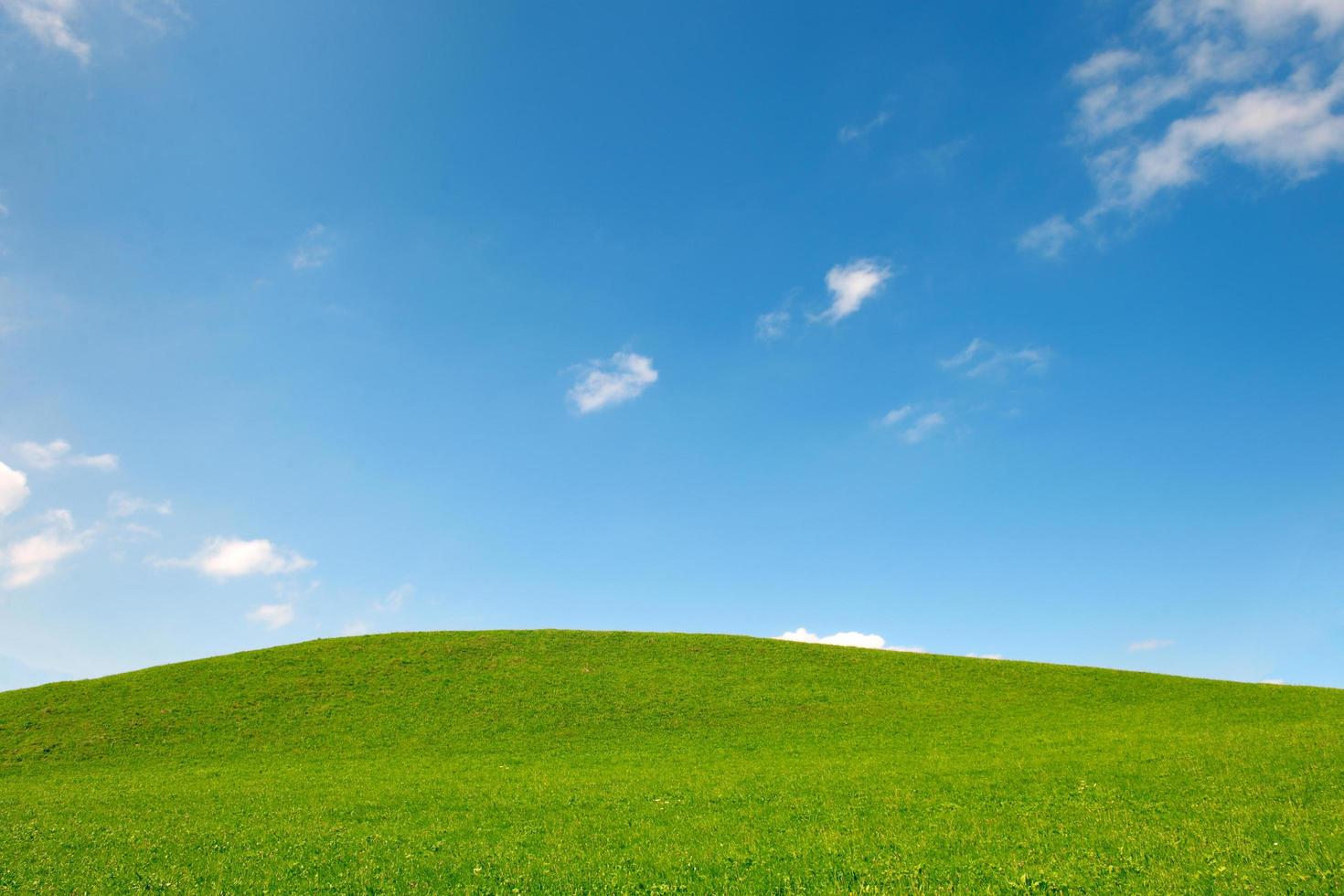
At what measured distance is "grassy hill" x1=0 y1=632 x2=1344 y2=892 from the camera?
62.3ft

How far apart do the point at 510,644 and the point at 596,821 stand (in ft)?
171

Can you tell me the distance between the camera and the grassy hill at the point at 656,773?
62.3ft

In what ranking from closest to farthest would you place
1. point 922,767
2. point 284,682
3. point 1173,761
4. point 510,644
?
point 1173,761 → point 922,767 → point 284,682 → point 510,644

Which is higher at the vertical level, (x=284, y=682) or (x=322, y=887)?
(x=284, y=682)

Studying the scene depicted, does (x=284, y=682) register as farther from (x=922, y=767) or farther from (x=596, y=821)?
(x=922, y=767)

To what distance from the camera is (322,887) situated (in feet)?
62.0

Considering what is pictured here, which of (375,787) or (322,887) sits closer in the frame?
(322,887)

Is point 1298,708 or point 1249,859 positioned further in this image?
point 1298,708

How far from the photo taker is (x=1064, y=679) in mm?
66812

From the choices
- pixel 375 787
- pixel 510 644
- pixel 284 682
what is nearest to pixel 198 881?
pixel 375 787

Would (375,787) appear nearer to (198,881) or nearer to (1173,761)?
(198,881)

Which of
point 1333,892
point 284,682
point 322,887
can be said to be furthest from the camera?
point 284,682

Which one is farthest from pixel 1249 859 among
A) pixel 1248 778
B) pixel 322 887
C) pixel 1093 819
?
pixel 322 887

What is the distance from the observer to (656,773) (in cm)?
3638
